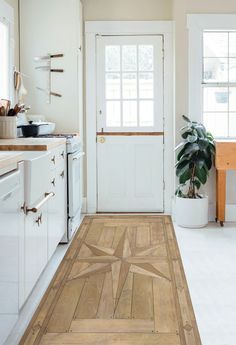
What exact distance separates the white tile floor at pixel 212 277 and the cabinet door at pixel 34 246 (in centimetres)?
96

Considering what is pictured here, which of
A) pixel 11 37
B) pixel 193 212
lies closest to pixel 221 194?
pixel 193 212

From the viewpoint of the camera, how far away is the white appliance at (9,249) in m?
1.88

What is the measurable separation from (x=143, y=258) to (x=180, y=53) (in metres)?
2.34

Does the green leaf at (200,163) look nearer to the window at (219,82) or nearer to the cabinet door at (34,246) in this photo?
the window at (219,82)

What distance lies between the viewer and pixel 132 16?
523 centimetres

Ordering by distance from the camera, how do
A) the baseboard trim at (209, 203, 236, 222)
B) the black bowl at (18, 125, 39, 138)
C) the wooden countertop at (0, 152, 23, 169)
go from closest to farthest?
the wooden countertop at (0, 152, 23, 169) → the black bowl at (18, 125, 39, 138) → the baseboard trim at (209, 203, 236, 222)

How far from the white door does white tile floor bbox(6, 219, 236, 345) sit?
97 cm

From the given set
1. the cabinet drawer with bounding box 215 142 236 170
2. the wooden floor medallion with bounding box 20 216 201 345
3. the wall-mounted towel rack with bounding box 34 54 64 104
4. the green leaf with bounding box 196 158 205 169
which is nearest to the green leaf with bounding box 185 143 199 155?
the green leaf with bounding box 196 158 205 169

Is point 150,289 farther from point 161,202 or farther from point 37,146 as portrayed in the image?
point 161,202

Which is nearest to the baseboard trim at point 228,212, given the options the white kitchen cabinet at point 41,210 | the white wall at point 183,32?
the white wall at point 183,32

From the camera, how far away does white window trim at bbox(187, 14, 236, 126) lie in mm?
4816

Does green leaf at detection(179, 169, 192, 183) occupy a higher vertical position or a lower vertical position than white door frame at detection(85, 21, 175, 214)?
lower

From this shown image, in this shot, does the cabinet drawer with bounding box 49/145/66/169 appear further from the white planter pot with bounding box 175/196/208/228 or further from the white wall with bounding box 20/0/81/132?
the white planter pot with bounding box 175/196/208/228

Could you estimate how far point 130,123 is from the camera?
5.34 metres
